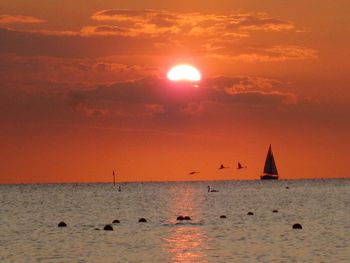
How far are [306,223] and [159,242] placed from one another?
1173 inches

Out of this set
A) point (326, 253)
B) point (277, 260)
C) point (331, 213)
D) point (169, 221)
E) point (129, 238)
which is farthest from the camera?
point (331, 213)

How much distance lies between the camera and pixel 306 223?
10031 cm

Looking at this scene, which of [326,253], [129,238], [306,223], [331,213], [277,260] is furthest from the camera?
[331,213]

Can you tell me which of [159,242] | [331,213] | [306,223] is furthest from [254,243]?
[331,213]

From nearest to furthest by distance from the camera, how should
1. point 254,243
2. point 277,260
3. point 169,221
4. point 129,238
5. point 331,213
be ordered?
point 277,260
point 254,243
point 129,238
point 169,221
point 331,213

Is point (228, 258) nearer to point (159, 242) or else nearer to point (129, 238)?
point (159, 242)

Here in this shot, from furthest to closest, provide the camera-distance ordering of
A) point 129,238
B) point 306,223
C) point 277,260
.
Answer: point 306,223 → point 129,238 → point 277,260

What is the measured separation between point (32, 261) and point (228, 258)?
1290cm

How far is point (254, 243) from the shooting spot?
72.4 meters

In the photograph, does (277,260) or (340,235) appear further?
(340,235)

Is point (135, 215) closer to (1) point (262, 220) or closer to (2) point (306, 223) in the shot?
(1) point (262, 220)

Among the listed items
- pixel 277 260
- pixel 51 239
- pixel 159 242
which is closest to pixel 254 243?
pixel 159 242

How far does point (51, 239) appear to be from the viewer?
79.1m

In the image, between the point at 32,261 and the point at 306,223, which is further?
the point at 306,223
